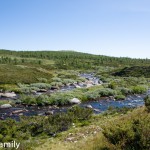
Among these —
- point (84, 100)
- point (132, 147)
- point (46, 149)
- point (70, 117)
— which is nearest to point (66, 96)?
point (84, 100)

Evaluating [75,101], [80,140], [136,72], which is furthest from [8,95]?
[136,72]

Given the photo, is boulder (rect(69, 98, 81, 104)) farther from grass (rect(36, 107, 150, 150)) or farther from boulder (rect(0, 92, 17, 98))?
grass (rect(36, 107, 150, 150))

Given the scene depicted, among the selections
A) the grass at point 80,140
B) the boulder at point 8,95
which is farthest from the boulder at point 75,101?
the grass at point 80,140

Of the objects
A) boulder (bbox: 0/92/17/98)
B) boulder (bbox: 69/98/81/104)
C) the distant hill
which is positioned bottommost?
boulder (bbox: 0/92/17/98)

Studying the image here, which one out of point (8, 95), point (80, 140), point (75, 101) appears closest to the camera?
point (80, 140)

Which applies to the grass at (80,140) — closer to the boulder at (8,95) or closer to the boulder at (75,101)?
the boulder at (75,101)

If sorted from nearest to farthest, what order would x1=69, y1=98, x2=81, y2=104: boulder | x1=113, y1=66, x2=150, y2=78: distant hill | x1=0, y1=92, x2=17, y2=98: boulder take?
x1=69, y1=98, x2=81, y2=104: boulder → x1=0, y1=92, x2=17, y2=98: boulder → x1=113, y1=66, x2=150, y2=78: distant hill

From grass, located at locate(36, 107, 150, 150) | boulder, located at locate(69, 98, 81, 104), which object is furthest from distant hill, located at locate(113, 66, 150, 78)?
grass, located at locate(36, 107, 150, 150)

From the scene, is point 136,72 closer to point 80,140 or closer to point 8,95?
point 8,95

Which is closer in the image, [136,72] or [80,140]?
[80,140]

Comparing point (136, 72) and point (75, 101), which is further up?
point (136, 72)

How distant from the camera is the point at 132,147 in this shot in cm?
1209

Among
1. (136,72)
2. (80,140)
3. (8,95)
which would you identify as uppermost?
(136,72)

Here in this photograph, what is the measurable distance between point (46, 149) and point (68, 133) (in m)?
3.57
